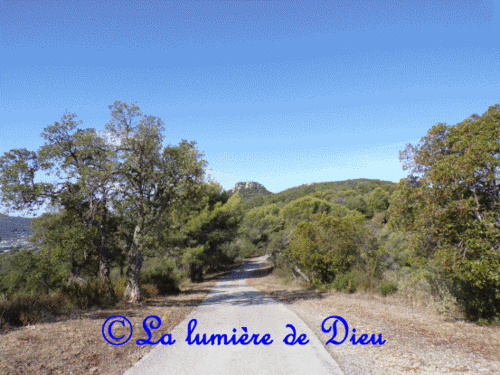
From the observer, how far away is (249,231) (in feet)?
134

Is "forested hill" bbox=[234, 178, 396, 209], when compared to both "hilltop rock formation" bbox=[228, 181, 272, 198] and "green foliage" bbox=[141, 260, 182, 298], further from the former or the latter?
"green foliage" bbox=[141, 260, 182, 298]

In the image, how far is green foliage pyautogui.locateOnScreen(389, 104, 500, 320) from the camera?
6.88 meters

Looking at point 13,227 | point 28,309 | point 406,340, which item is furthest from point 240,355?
point 13,227

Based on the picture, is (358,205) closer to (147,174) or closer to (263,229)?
(263,229)

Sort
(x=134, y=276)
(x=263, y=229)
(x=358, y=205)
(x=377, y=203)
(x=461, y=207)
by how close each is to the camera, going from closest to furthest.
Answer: (x=461, y=207), (x=134, y=276), (x=263, y=229), (x=377, y=203), (x=358, y=205)

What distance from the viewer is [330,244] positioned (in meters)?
15.3

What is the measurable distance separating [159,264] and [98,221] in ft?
16.6

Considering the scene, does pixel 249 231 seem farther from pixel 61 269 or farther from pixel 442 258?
pixel 442 258

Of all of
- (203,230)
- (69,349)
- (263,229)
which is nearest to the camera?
(69,349)

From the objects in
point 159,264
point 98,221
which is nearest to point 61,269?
point 98,221

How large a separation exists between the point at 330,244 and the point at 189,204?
7316 mm

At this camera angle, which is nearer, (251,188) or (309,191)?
(309,191)

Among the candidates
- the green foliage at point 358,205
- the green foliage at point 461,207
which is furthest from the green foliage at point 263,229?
the green foliage at point 461,207

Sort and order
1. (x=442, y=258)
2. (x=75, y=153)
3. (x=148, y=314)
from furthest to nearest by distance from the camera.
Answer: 1. (x=75, y=153)
2. (x=148, y=314)
3. (x=442, y=258)
